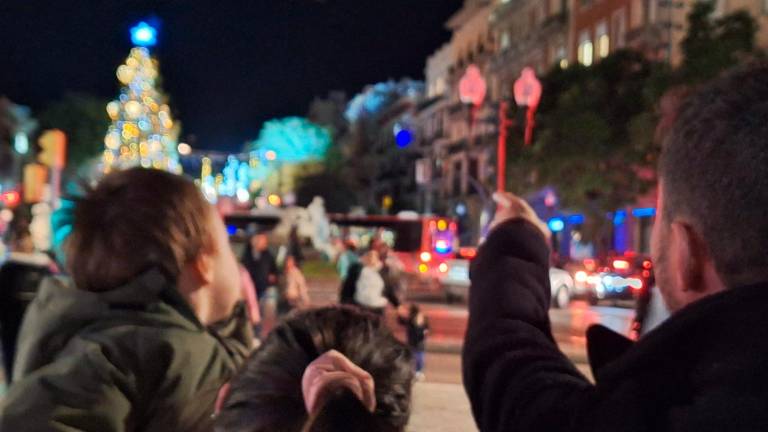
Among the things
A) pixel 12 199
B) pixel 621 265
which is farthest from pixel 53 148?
pixel 12 199

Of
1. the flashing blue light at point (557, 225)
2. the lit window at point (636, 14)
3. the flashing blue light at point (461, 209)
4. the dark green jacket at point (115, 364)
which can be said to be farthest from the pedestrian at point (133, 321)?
the flashing blue light at point (461, 209)

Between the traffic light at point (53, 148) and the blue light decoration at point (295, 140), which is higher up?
the blue light decoration at point (295, 140)

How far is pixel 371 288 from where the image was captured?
11.2 metres

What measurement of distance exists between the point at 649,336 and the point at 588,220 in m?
32.2

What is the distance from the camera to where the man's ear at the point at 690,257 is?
1.20 meters

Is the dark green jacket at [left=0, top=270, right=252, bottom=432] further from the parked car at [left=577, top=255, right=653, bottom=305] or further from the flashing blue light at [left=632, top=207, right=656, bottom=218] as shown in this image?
the flashing blue light at [left=632, top=207, right=656, bottom=218]

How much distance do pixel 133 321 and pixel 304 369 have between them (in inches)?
23.4

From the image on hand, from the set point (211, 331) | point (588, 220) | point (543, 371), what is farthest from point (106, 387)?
point (588, 220)

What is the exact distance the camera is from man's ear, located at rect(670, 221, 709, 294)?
120cm

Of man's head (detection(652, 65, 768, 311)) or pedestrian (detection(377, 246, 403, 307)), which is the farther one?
pedestrian (detection(377, 246, 403, 307))

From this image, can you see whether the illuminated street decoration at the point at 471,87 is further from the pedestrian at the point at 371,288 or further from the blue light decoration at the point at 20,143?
the blue light decoration at the point at 20,143

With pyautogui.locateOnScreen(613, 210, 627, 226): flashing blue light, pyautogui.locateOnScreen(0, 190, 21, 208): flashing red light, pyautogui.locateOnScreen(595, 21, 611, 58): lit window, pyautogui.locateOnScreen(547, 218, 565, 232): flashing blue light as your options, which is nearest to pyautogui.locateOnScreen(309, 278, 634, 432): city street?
pyautogui.locateOnScreen(0, 190, 21, 208): flashing red light

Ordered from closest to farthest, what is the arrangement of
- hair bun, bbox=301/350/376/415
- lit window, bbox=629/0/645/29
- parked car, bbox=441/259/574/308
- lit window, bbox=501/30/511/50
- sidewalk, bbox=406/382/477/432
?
1. hair bun, bbox=301/350/376/415
2. sidewalk, bbox=406/382/477/432
3. parked car, bbox=441/259/574/308
4. lit window, bbox=629/0/645/29
5. lit window, bbox=501/30/511/50

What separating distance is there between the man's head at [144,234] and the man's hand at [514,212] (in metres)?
0.71
